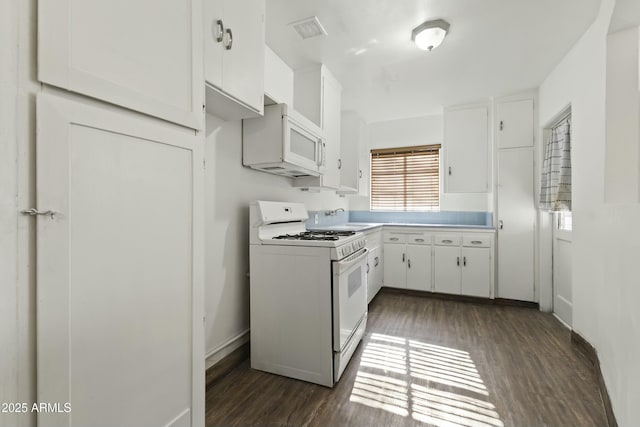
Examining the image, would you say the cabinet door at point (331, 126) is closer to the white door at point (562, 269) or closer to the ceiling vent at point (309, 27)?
the ceiling vent at point (309, 27)

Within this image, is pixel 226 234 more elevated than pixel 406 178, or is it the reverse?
pixel 406 178

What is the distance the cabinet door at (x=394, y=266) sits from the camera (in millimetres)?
3820

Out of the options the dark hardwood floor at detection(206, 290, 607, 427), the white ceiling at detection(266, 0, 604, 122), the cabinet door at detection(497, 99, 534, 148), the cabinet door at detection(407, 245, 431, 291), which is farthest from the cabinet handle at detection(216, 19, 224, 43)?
the cabinet door at detection(497, 99, 534, 148)

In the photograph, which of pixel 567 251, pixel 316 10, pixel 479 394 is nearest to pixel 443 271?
pixel 567 251

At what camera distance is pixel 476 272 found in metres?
3.48

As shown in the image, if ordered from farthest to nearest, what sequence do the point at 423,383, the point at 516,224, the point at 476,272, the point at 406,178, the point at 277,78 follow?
the point at 406,178 < the point at 476,272 < the point at 516,224 < the point at 277,78 < the point at 423,383

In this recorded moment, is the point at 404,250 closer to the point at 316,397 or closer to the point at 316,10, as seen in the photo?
the point at 316,397

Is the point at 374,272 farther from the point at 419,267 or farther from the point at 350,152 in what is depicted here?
the point at 350,152

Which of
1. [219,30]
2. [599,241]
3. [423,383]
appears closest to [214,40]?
[219,30]

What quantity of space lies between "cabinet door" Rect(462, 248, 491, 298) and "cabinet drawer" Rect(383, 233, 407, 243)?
74 centimetres

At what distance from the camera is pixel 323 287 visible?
1.83 m

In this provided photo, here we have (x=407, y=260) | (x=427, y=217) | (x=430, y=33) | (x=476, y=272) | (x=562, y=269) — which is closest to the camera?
(x=430, y=33)

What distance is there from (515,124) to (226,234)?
3493 mm

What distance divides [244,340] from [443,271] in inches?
103
